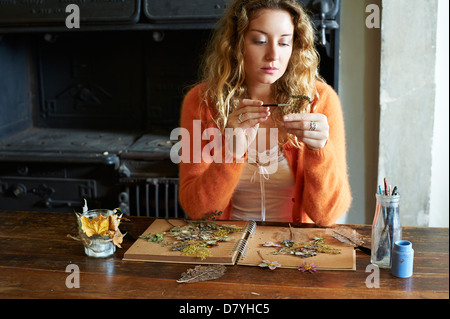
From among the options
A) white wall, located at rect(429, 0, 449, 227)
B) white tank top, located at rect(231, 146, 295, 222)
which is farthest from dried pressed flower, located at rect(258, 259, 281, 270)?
white wall, located at rect(429, 0, 449, 227)

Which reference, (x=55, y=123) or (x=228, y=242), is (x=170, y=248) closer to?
(x=228, y=242)

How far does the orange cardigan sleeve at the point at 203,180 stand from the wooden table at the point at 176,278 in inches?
13.1

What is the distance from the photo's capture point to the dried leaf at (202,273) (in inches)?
44.0

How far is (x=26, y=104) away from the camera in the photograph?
287 cm

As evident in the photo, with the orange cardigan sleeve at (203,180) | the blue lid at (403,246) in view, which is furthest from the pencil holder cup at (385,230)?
the orange cardigan sleeve at (203,180)

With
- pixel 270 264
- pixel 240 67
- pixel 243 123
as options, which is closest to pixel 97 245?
pixel 270 264

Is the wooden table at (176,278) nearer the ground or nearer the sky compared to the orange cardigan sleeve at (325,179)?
nearer the ground

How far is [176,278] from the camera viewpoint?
3.71 feet

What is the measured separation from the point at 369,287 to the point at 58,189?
182 cm

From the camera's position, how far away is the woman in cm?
153

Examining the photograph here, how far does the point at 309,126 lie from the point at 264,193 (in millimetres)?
447

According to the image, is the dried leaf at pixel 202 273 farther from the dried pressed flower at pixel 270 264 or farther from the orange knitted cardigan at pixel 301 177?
the orange knitted cardigan at pixel 301 177

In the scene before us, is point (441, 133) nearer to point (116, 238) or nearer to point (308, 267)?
point (308, 267)

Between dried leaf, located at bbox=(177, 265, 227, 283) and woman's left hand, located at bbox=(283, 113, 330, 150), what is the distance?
42cm
